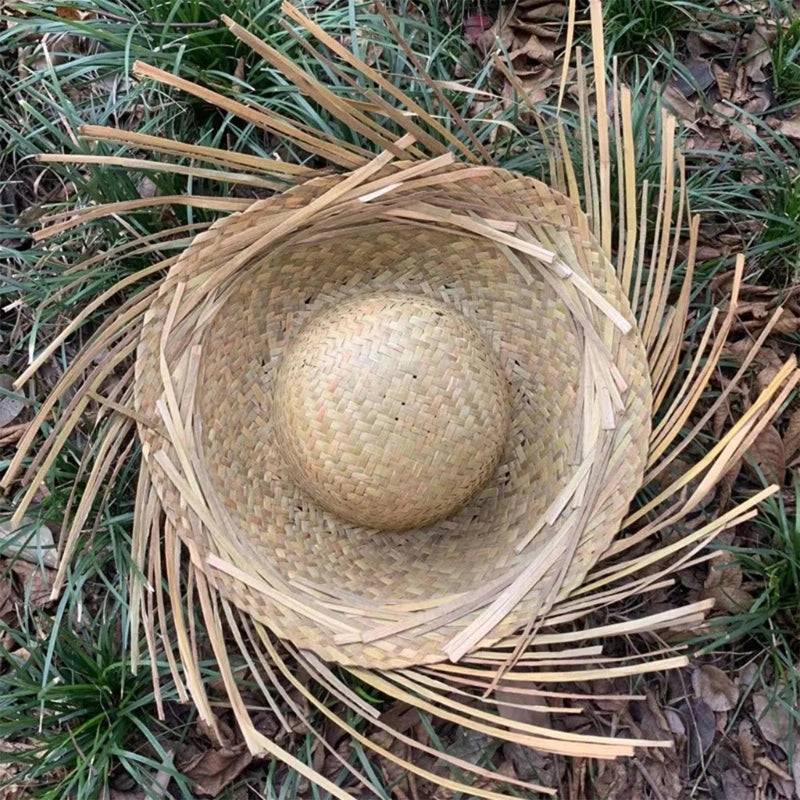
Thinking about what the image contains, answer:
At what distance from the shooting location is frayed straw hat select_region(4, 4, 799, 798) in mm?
1046

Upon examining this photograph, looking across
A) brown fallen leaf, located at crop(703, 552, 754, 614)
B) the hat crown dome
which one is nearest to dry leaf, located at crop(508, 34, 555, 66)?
the hat crown dome

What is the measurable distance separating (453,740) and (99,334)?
77 centimetres

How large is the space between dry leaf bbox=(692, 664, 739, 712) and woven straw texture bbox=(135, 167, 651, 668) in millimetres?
360

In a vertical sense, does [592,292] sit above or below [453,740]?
above

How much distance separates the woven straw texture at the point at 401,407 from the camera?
42.3 inches

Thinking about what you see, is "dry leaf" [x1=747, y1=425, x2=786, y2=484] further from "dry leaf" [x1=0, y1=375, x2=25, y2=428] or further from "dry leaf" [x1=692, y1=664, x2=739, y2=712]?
"dry leaf" [x1=0, y1=375, x2=25, y2=428]

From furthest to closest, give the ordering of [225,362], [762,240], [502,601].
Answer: [762,240] < [225,362] < [502,601]

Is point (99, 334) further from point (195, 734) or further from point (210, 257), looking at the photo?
point (195, 734)

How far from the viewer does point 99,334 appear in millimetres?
1108

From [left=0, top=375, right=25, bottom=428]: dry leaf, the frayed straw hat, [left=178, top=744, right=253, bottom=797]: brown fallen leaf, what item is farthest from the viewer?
[left=0, top=375, right=25, bottom=428]: dry leaf

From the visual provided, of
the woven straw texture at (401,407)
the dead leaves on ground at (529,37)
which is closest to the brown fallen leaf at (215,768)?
the woven straw texture at (401,407)

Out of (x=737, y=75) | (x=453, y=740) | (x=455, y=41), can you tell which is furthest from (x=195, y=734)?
(x=737, y=75)

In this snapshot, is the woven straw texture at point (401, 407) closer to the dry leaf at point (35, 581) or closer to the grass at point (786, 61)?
the dry leaf at point (35, 581)

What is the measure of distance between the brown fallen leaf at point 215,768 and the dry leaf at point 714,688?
676 millimetres
